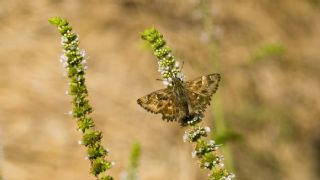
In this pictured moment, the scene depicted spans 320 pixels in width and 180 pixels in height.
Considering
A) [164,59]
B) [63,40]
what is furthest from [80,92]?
[164,59]

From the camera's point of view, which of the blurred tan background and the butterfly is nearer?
the butterfly

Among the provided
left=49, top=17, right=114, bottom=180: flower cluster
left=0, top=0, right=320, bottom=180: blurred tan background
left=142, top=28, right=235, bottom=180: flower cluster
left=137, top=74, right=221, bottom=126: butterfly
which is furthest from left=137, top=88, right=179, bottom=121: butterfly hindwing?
left=0, top=0, right=320, bottom=180: blurred tan background

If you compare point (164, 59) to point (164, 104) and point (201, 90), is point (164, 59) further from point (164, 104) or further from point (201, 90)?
point (201, 90)

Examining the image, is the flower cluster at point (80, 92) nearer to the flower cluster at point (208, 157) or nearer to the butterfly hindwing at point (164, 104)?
the flower cluster at point (208, 157)

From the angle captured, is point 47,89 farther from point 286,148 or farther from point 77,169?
point 286,148

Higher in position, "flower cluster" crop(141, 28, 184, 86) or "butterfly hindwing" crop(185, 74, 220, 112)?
"butterfly hindwing" crop(185, 74, 220, 112)

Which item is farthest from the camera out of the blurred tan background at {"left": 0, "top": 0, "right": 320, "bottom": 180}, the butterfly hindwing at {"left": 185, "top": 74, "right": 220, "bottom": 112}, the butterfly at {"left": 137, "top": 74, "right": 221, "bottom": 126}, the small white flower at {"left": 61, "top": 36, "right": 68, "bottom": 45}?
the blurred tan background at {"left": 0, "top": 0, "right": 320, "bottom": 180}

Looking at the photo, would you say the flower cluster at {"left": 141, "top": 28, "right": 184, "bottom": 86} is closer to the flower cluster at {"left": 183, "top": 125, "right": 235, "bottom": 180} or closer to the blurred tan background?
the flower cluster at {"left": 183, "top": 125, "right": 235, "bottom": 180}
